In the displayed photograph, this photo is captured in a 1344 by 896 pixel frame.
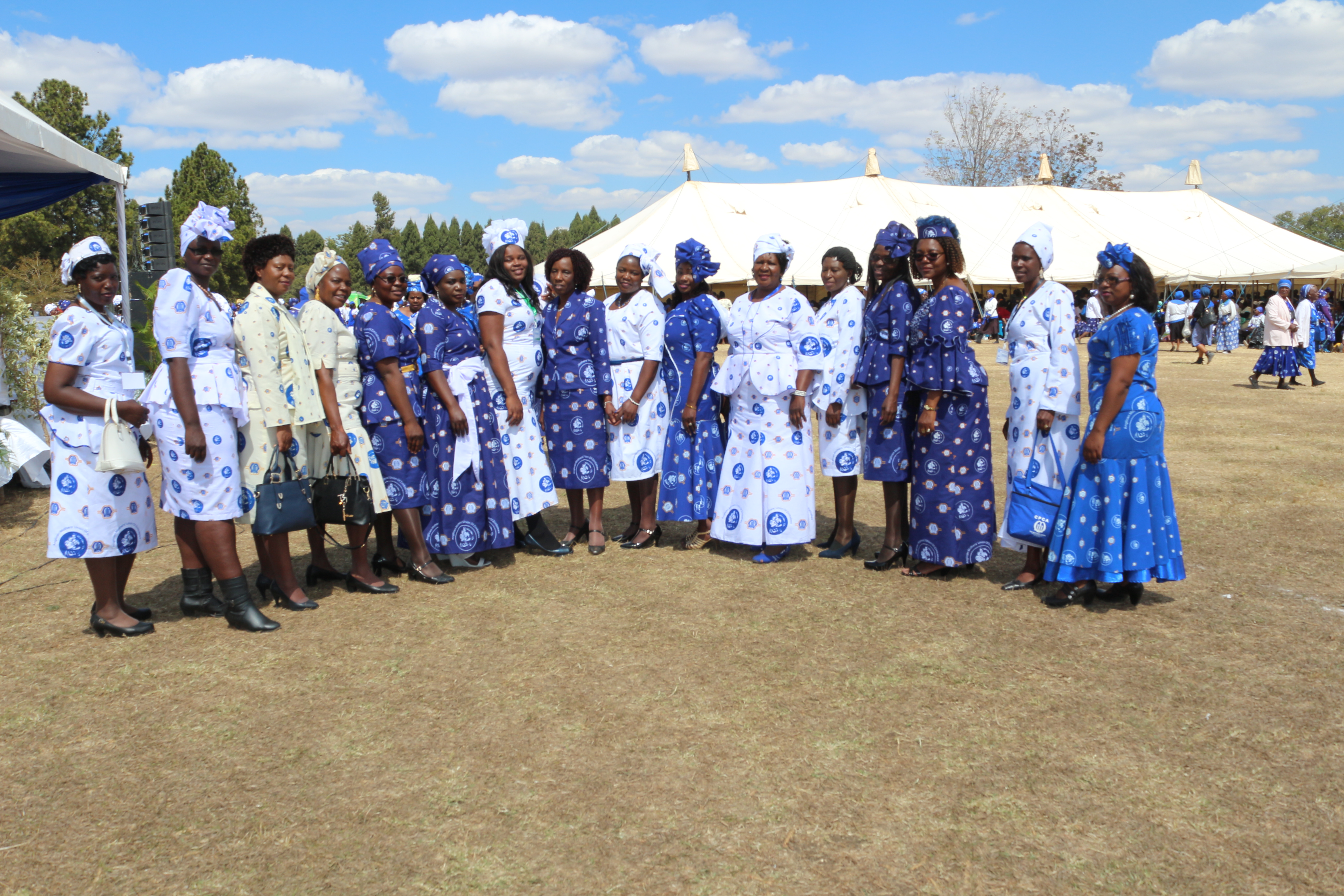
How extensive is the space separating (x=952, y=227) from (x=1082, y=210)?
33.4 m

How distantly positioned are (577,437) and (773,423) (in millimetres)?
→ 1281

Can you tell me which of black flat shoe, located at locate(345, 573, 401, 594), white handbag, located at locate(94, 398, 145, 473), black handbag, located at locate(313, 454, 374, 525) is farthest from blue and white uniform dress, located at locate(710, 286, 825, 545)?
white handbag, located at locate(94, 398, 145, 473)

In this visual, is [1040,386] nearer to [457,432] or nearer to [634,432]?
[634,432]

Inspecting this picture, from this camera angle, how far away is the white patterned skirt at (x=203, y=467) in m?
4.20

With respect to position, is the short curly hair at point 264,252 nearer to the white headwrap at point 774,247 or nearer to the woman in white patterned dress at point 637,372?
the woman in white patterned dress at point 637,372

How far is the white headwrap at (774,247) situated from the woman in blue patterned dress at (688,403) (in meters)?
0.41

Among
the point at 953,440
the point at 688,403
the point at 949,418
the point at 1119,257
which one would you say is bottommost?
the point at 953,440

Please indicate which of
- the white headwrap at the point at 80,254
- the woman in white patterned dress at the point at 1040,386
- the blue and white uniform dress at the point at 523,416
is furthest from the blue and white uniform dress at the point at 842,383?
the white headwrap at the point at 80,254

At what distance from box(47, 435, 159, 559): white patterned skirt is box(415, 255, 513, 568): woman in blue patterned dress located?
1555mm

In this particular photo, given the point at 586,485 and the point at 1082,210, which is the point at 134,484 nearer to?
the point at 586,485

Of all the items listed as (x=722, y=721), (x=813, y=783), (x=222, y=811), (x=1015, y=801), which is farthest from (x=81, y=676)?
(x=1015, y=801)

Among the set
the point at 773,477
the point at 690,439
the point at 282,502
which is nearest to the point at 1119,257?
the point at 773,477

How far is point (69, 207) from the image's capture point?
48.9 metres

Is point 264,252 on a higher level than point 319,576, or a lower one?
higher
